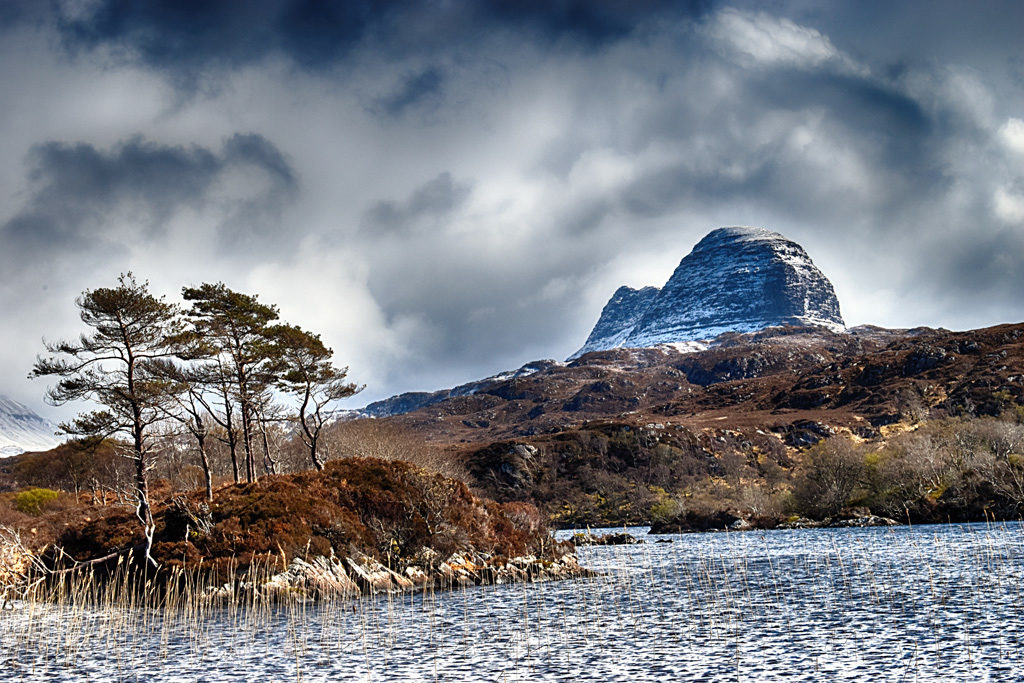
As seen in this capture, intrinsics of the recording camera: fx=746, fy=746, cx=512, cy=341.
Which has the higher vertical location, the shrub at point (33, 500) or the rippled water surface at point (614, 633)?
the shrub at point (33, 500)

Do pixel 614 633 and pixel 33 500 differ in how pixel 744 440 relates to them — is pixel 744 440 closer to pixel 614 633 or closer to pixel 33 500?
pixel 33 500

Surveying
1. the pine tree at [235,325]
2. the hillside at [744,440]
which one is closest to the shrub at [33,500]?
the pine tree at [235,325]

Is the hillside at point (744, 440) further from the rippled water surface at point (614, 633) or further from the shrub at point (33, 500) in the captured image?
the shrub at point (33, 500)

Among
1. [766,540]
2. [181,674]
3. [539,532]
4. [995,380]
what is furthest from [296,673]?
[995,380]

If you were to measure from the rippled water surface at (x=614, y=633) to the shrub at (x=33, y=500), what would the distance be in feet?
109

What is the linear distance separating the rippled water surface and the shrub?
33.2m

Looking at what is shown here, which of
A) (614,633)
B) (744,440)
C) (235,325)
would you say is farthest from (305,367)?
(744,440)

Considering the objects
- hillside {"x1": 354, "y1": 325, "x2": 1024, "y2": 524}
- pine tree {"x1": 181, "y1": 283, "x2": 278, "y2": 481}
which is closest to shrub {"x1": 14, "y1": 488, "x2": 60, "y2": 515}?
pine tree {"x1": 181, "y1": 283, "x2": 278, "y2": 481}

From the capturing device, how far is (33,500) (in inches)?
2279

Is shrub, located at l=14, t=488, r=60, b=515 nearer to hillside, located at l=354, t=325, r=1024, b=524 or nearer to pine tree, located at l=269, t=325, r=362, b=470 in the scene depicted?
pine tree, located at l=269, t=325, r=362, b=470

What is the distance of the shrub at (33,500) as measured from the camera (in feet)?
185

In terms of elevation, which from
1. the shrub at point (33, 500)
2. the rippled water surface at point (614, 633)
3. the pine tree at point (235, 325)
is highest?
the pine tree at point (235, 325)

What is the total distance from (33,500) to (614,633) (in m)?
55.1

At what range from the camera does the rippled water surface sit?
50.6ft
